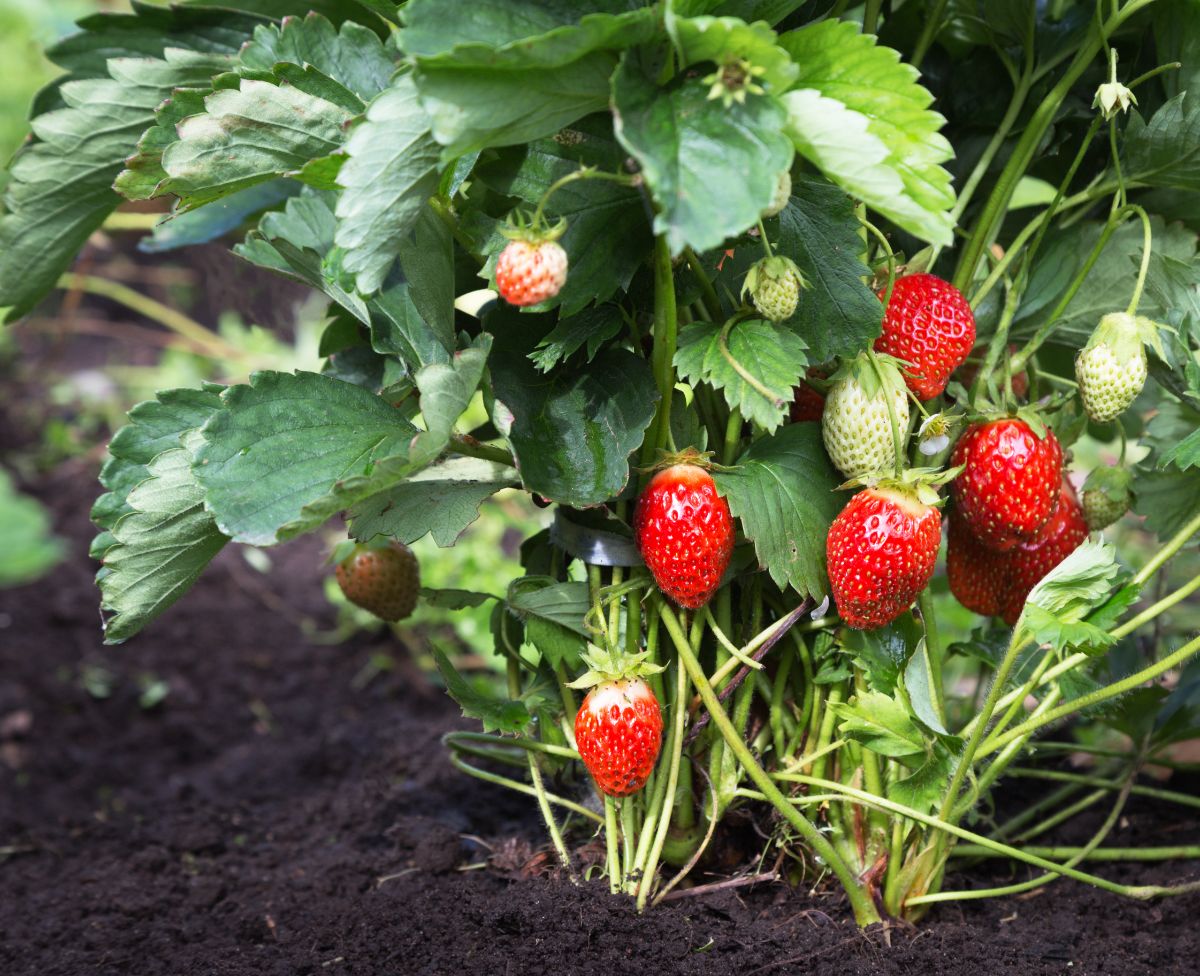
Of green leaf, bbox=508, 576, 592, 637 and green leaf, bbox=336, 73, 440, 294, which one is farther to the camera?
green leaf, bbox=508, 576, 592, 637

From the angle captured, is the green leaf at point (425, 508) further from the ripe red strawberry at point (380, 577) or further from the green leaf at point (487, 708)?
the ripe red strawberry at point (380, 577)

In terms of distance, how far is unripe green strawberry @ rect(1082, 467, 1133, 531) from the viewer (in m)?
1.07

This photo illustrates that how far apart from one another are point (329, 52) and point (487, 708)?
0.54 m

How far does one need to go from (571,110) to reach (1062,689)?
628 mm

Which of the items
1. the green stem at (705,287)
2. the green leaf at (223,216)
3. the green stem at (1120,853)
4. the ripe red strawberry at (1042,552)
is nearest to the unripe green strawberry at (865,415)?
the green stem at (705,287)

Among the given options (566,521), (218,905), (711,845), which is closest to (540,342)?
(566,521)

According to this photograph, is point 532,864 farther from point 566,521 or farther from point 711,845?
point 566,521

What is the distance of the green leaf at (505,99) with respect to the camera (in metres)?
0.67

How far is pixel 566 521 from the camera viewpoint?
3.26 feet

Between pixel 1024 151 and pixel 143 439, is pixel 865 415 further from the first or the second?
pixel 143 439

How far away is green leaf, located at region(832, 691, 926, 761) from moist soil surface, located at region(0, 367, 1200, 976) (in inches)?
7.0

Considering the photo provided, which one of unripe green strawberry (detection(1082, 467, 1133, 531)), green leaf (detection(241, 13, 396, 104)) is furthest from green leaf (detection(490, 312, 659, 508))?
unripe green strawberry (detection(1082, 467, 1133, 531))

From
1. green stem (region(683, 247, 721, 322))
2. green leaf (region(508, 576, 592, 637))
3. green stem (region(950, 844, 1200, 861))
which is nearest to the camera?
green stem (region(683, 247, 721, 322))

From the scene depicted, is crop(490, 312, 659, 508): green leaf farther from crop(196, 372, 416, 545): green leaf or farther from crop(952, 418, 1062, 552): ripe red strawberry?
crop(952, 418, 1062, 552): ripe red strawberry
